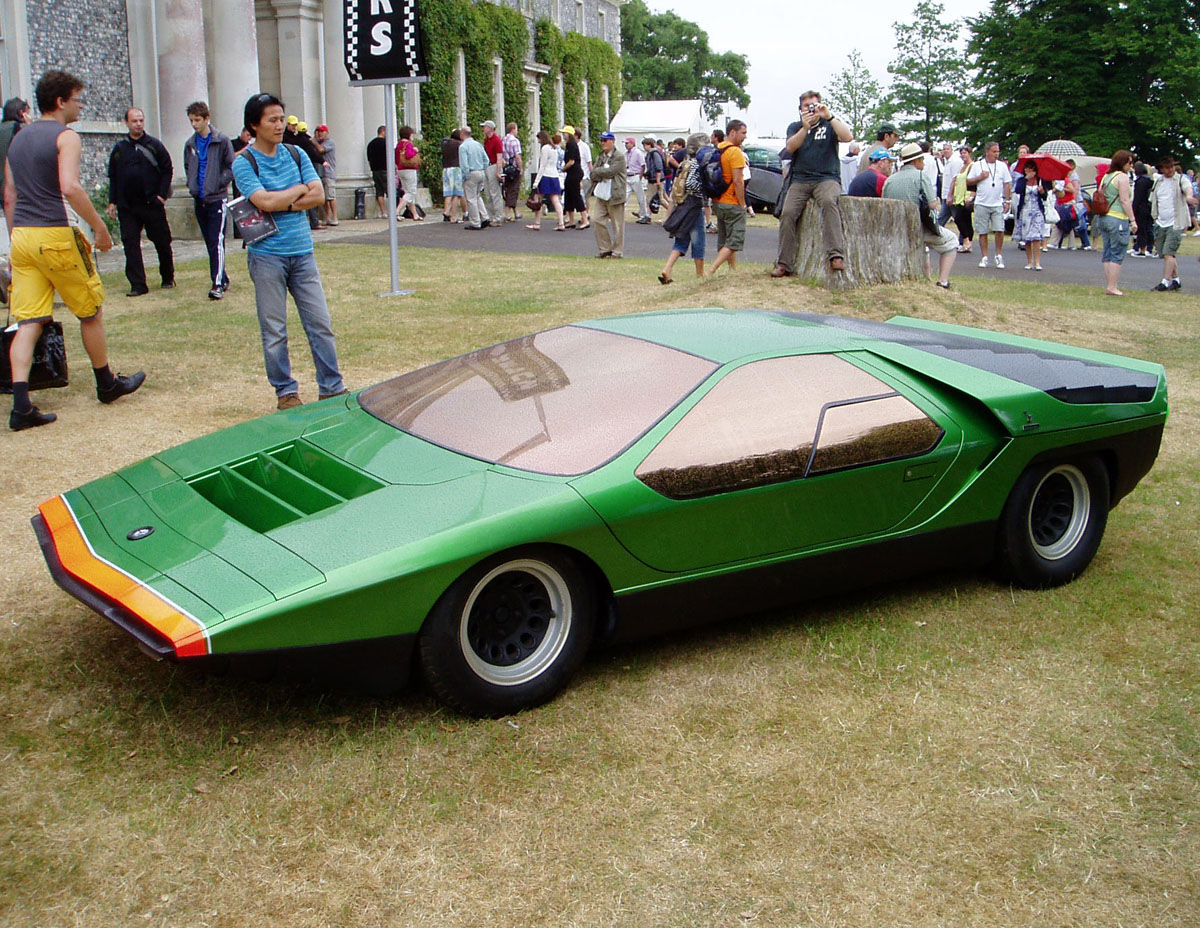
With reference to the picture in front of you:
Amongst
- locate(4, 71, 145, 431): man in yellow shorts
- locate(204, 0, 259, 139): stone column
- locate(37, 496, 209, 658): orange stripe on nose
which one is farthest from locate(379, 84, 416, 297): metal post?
Result: locate(37, 496, 209, 658): orange stripe on nose

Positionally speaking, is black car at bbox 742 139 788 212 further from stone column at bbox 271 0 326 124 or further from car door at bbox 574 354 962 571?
car door at bbox 574 354 962 571

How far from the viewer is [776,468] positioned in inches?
154

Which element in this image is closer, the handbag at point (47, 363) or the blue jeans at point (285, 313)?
Answer: the blue jeans at point (285, 313)

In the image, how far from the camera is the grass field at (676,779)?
2.75 metres

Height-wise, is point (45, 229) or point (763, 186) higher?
point (763, 186)

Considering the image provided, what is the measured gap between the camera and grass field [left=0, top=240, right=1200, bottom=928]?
275 cm

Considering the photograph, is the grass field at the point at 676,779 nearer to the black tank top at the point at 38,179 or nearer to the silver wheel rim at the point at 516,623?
the silver wheel rim at the point at 516,623

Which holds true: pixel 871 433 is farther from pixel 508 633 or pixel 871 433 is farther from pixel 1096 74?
pixel 1096 74

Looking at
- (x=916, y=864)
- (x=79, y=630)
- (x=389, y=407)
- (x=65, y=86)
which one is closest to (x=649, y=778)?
(x=916, y=864)

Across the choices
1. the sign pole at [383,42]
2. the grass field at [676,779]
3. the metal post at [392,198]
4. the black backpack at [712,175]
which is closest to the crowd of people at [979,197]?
the black backpack at [712,175]

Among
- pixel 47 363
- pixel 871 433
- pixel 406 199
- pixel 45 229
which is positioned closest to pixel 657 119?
pixel 406 199

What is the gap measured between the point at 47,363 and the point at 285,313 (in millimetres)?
1750

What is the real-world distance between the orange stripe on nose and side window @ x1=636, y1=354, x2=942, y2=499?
1.40 metres

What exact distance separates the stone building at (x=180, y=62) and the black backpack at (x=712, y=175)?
28.3 ft
